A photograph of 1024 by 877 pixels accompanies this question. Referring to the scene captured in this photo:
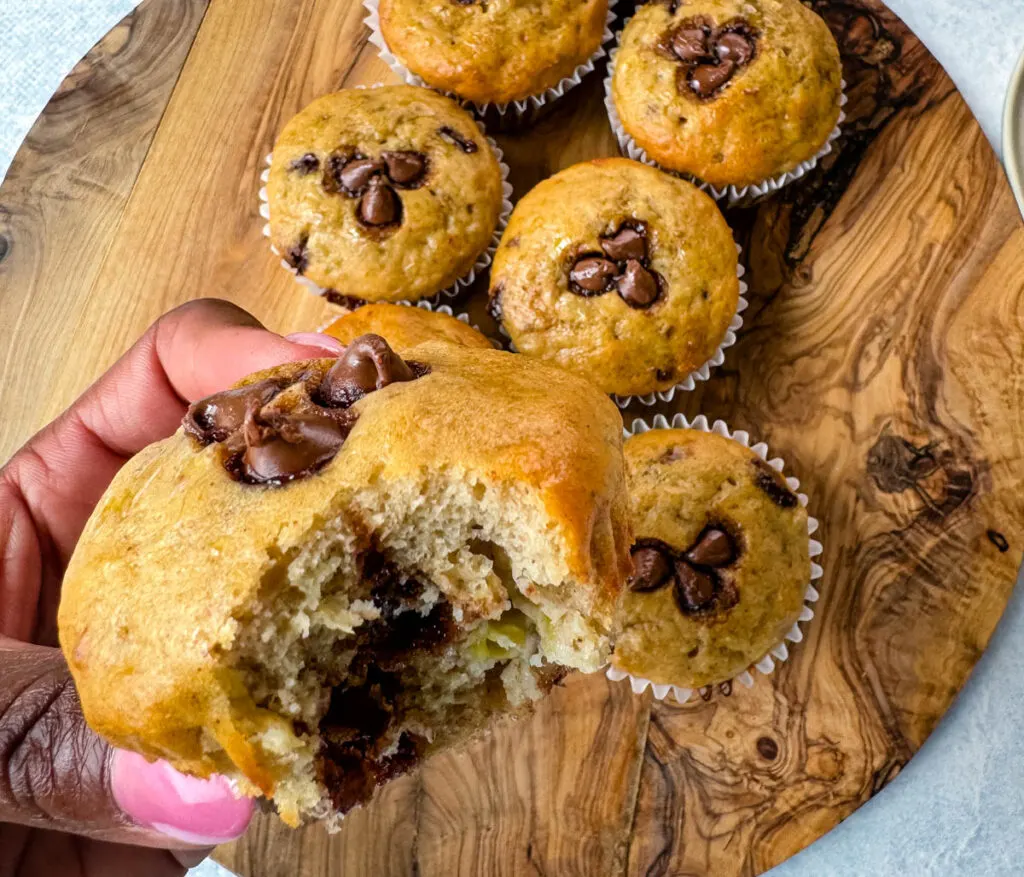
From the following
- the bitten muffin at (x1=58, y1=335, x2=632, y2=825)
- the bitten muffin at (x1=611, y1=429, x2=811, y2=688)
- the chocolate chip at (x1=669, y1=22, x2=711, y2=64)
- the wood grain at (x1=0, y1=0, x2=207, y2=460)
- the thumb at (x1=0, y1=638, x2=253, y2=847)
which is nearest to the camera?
the bitten muffin at (x1=58, y1=335, x2=632, y2=825)

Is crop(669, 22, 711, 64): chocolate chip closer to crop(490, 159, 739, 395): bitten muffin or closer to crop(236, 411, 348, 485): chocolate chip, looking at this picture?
crop(490, 159, 739, 395): bitten muffin

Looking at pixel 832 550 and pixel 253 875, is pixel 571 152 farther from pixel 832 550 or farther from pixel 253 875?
pixel 253 875

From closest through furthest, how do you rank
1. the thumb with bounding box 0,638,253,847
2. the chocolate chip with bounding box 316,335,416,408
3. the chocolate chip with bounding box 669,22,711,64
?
the chocolate chip with bounding box 316,335,416,408
the thumb with bounding box 0,638,253,847
the chocolate chip with bounding box 669,22,711,64

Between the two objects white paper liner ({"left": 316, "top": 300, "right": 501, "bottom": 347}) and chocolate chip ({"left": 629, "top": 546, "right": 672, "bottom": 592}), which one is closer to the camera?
chocolate chip ({"left": 629, "top": 546, "right": 672, "bottom": 592})

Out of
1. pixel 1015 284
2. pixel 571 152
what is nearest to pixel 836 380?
pixel 1015 284

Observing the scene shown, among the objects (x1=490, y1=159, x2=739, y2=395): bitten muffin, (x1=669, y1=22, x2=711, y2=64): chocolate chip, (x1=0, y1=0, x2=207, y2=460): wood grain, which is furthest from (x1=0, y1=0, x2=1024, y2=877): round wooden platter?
(x1=669, y1=22, x2=711, y2=64): chocolate chip

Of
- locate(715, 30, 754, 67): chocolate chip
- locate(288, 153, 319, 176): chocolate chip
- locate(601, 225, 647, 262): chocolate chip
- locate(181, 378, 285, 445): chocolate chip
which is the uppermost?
locate(181, 378, 285, 445): chocolate chip

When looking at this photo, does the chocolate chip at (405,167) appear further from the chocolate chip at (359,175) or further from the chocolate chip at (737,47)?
the chocolate chip at (737,47)
